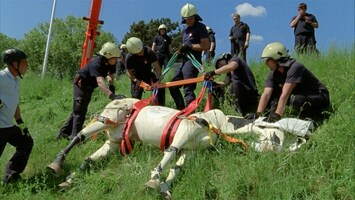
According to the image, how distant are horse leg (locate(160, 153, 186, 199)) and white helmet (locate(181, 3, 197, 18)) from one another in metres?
2.84

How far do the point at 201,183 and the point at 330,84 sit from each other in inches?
123

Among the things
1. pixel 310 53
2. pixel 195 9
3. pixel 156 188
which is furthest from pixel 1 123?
pixel 310 53

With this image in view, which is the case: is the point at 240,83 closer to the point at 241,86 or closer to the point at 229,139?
the point at 241,86

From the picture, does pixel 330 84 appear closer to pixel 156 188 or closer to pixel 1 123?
pixel 156 188

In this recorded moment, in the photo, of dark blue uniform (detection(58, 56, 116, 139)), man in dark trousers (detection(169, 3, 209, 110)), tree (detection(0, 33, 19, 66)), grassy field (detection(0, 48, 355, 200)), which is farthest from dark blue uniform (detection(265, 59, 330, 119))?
tree (detection(0, 33, 19, 66))

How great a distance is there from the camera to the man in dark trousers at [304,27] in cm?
911

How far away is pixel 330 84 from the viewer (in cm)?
625

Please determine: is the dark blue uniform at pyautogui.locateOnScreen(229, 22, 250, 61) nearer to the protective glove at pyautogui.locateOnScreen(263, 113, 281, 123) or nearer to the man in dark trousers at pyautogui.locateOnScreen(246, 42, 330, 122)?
the man in dark trousers at pyautogui.locateOnScreen(246, 42, 330, 122)

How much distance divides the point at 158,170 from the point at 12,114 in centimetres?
209

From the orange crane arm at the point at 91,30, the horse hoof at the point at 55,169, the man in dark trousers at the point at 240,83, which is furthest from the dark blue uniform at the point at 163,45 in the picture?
the horse hoof at the point at 55,169

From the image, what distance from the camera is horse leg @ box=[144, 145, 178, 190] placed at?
4.13 metres

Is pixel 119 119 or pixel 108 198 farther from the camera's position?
pixel 119 119

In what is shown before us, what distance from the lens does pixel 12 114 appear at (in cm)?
514

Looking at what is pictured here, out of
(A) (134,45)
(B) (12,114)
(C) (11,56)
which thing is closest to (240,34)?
(A) (134,45)
